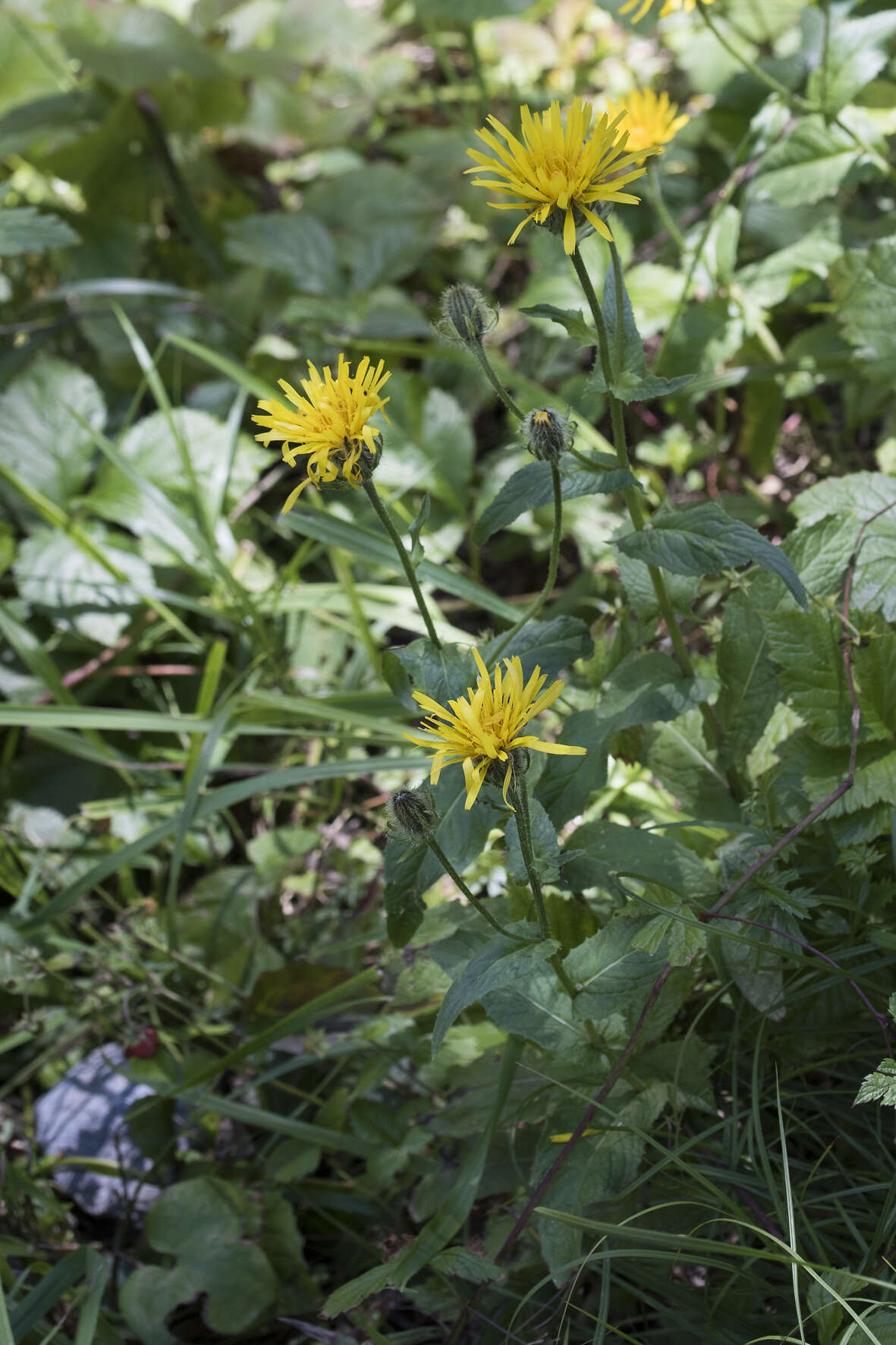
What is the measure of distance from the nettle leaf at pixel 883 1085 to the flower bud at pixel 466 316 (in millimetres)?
987

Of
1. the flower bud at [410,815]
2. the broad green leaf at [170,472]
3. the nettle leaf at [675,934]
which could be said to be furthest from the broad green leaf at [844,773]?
the broad green leaf at [170,472]

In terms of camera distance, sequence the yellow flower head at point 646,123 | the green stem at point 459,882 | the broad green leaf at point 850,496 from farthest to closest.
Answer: the yellow flower head at point 646,123, the broad green leaf at point 850,496, the green stem at point 459,882

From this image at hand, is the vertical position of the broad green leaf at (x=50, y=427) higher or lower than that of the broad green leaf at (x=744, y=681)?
higher

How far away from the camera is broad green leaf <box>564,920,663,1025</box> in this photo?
1.29 meters

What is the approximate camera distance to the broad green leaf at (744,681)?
155 cm

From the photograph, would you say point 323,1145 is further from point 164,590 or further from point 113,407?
point 113,407

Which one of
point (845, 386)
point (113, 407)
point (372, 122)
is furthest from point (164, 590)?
point (372, 122)

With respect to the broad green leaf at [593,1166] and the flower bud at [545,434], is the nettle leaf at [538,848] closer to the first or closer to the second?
the broad green leaf at [593,1166]

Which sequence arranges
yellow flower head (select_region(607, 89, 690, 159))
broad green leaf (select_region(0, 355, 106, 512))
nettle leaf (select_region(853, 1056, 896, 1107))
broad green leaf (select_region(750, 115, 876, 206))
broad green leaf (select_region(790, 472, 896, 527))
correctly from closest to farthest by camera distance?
nettle leaf (select_region(853, 1056, 896, 1107))
broad green leaf (select_region(790, 472, 896, 527))
yellow flower head (select_region(607, 89, 690, 159))
broad green leaf (select_region(750, 115, 876, 206))
broad green leaf (select_region(0, 355, 106, 512))

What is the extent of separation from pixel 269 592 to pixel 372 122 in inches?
82.6

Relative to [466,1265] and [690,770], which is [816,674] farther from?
[466,1265]

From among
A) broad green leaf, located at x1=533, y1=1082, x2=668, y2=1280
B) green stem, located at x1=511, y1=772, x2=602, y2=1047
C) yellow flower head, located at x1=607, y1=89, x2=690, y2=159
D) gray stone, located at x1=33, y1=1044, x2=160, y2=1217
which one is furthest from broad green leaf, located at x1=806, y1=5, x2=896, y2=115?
gray stone, located at x1=33, y1=1044, x2=160, y2=1217

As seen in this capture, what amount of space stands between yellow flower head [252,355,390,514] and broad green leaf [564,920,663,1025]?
67cm

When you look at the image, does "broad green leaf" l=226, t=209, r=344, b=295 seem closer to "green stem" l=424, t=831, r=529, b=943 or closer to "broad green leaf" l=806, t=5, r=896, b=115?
"broad green leaf" l=806, t=5, r=896, b=115
